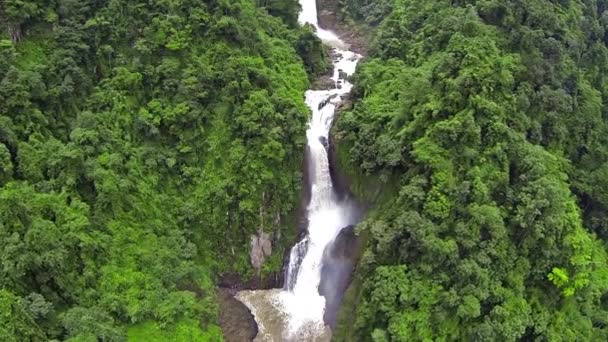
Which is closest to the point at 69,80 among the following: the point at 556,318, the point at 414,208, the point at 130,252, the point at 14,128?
the point at 14,128

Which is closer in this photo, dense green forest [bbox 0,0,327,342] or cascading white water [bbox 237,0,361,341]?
dense green forest [bbox 0,0,327,342]

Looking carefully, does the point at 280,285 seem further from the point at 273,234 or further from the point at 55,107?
the point at 55,107

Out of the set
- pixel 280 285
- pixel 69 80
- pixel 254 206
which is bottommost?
pixel 280 285

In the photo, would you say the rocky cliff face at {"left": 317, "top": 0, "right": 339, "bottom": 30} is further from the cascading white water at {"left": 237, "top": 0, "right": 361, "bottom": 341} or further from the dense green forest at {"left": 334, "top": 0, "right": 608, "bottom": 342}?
the dense green forest at {"left": 334, "top": 0, "right": 608, "bottom": 342}

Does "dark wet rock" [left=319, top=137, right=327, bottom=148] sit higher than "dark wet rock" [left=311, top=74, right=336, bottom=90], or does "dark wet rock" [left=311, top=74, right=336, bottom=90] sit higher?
"dark wet rock" [left=311, top=74, right=336, bottom=90]

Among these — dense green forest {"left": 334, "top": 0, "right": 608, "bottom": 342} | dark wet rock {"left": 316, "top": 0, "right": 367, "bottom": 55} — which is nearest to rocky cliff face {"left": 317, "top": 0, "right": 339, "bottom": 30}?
dark wet rock {"left": 316, "top": 0, "right": 367, "bottom": 55}

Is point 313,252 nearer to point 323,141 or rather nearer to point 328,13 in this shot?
point 323,141
